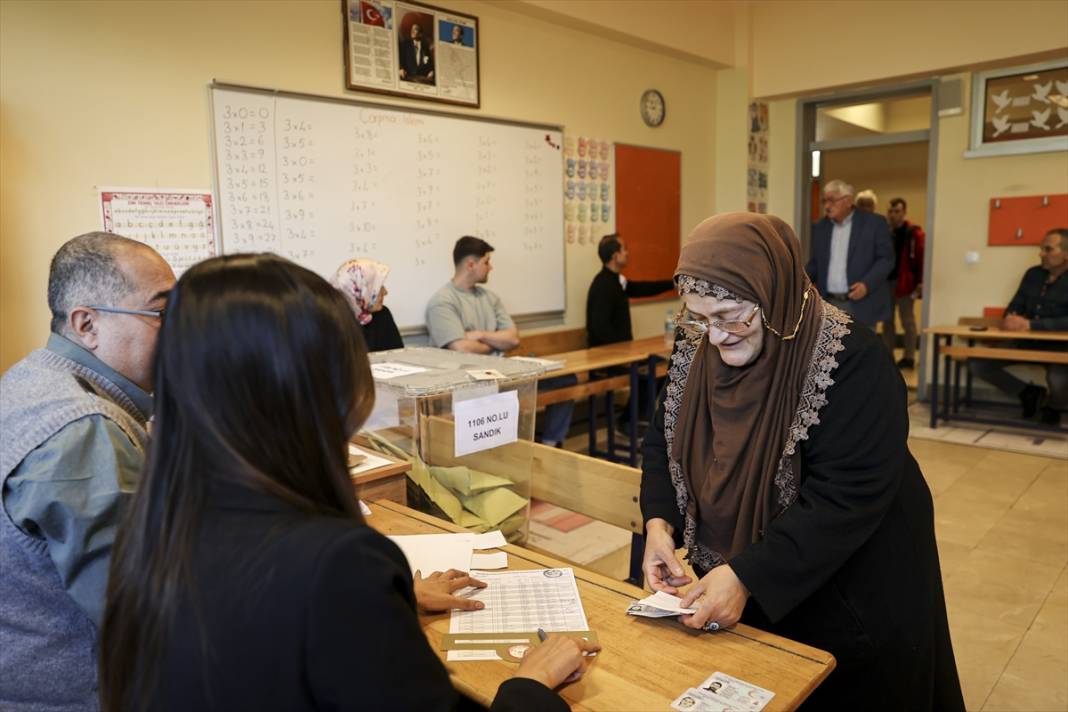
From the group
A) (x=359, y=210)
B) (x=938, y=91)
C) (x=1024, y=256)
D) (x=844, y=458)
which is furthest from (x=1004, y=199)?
(x=844, y=458)

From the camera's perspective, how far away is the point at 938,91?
232 inches

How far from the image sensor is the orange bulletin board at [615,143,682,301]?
5.83 meters

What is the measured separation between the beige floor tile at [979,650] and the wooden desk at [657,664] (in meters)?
1.50

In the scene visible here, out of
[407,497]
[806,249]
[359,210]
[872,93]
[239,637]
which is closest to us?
[239,637]

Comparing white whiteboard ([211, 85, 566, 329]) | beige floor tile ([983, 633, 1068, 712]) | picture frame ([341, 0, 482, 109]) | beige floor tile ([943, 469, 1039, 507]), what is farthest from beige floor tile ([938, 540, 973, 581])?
picture frame ([341, 0, 482, 109])

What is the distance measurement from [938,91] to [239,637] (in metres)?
6.70

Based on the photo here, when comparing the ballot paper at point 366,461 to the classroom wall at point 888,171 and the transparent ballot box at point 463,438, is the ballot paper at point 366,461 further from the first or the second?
the classroom wall at point 888,171

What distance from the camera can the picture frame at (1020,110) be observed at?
17.8ft

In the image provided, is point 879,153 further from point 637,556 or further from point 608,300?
point 637,556

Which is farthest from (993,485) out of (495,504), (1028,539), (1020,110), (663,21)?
(663,21)

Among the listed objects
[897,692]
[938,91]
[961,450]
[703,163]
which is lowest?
[961,450]

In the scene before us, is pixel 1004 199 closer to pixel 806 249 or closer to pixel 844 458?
pixel 806 249

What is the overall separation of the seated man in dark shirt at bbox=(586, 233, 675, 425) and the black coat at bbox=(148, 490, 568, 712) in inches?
180

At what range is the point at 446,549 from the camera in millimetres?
1557
